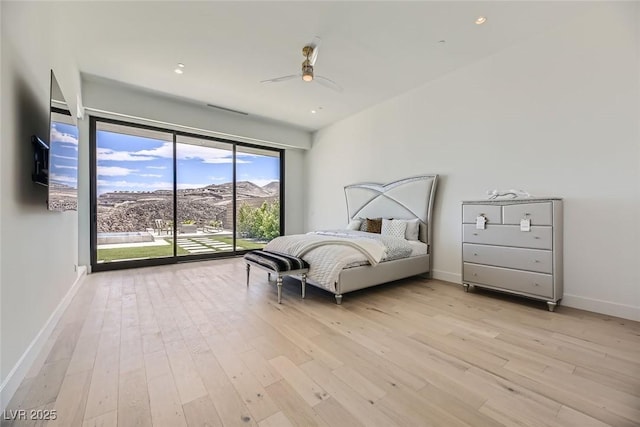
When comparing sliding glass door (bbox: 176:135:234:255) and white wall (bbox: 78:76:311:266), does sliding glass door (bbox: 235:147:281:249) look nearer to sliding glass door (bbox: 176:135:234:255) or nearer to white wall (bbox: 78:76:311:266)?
sliding glass door (bbox: 176:135:234:255)

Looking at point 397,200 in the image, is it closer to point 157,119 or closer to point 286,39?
point 286,39

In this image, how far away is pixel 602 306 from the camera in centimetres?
274

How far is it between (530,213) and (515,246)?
404mm

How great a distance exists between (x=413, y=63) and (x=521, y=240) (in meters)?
2.70

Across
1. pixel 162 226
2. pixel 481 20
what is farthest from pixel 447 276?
pixel 162 226

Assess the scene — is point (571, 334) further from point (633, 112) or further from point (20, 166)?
point (20, 166)

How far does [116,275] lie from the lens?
4.36 m

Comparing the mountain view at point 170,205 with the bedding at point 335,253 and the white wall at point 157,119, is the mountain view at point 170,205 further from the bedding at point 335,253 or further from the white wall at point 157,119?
the bedding at point 335,253

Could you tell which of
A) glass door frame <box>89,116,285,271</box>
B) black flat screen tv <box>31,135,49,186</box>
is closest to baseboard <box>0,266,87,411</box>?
black flat screen tv <box>31,135,49,186</box>

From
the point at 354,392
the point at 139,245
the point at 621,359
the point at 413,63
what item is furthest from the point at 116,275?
the point at 621,359

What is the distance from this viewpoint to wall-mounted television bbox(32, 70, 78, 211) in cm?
194

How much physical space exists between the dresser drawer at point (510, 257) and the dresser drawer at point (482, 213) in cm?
32

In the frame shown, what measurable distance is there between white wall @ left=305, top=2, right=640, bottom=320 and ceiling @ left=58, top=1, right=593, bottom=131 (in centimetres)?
30
